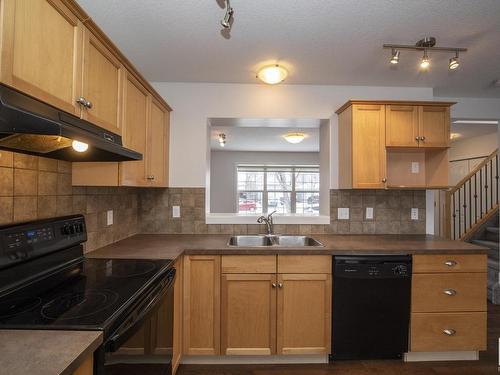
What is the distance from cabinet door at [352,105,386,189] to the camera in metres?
2.34

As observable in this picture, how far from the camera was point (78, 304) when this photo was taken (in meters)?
1.05

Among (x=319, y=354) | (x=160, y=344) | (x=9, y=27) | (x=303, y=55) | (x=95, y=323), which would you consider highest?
(x=303, y=55)

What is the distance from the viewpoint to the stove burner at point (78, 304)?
958mm

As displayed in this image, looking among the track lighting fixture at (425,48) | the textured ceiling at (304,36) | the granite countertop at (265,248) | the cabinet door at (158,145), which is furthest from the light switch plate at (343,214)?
the cabinet door at (158,145)

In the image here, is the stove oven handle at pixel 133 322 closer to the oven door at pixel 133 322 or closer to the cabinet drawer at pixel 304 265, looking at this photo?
the oven door at pixel 133 322

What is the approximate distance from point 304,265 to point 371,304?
1.85 feet

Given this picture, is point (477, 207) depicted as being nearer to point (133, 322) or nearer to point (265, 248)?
point (265, 248)

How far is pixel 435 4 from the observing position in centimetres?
154

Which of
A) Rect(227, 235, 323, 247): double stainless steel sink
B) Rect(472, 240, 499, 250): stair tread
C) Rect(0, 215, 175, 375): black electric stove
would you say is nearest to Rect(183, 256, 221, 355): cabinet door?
Rect(0, 215, 175, 375): black electric stove

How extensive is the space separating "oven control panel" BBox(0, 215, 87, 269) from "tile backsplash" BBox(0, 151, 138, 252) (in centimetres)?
11

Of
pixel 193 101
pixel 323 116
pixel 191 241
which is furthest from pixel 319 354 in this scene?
pixel 193 101

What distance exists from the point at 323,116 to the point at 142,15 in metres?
1.78

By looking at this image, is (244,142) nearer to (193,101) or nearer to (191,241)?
(193,101)

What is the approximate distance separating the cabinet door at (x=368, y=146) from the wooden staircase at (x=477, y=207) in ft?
8.92
